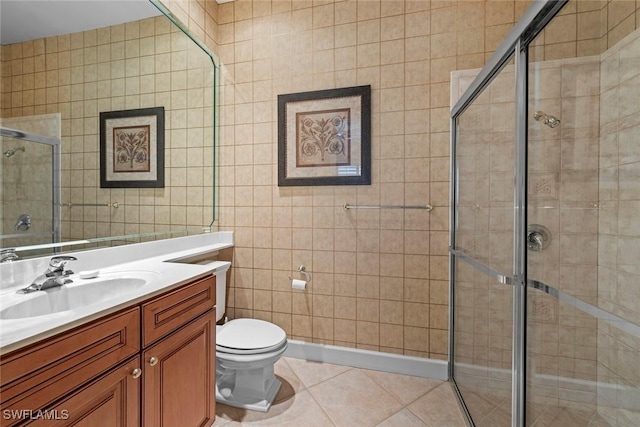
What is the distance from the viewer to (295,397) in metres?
1.75

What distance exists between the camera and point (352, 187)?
2.07 m

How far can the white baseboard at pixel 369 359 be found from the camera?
1954 mm

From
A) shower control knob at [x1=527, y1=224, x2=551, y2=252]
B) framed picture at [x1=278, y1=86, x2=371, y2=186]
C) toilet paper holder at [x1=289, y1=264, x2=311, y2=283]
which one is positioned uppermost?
framed picture at [x1=278, y1=86, x2=371, y2=186]

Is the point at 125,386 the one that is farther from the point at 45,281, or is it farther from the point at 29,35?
the point at 29,35

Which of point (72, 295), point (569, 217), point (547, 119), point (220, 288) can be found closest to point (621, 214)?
point (569, 217)

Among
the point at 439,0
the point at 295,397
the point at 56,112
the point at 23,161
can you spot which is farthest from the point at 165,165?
the point at 439,0

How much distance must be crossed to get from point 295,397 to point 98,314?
129cm

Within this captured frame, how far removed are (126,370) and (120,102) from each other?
4.24ft

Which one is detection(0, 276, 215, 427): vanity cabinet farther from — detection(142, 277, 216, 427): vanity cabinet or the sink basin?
the sink basin

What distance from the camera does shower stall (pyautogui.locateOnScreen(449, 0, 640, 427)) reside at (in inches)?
32.8

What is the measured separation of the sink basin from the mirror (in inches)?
10.4

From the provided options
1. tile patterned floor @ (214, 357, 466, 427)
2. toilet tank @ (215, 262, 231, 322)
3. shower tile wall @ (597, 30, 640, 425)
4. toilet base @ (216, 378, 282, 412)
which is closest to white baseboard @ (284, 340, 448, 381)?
tile patterned floor @ (214, 357, 466, 427)

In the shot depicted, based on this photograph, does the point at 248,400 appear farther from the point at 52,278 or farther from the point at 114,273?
the point at 52,278

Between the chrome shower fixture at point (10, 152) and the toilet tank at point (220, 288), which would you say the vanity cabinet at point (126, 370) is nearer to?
the toilet tank at point (220, 288)
